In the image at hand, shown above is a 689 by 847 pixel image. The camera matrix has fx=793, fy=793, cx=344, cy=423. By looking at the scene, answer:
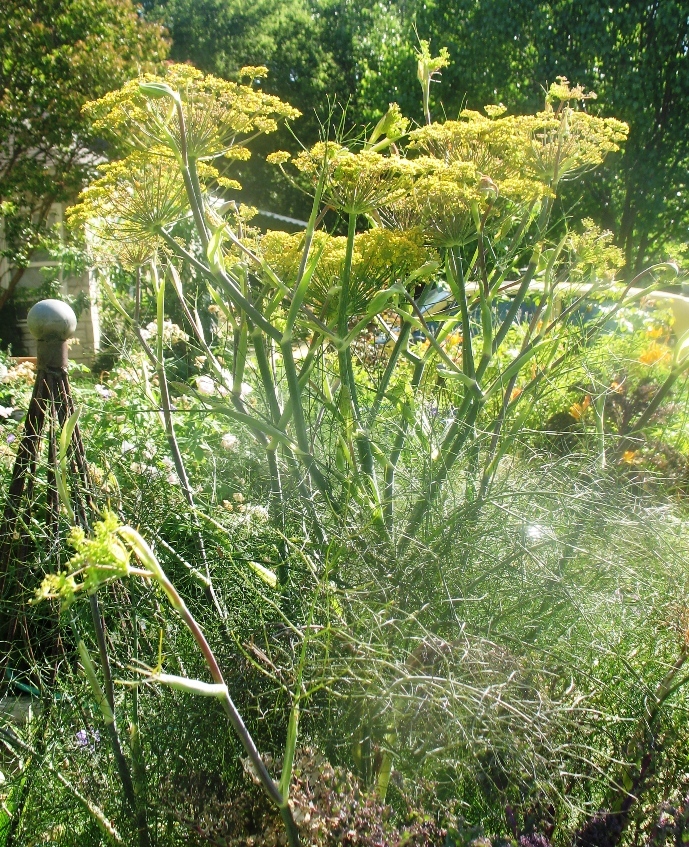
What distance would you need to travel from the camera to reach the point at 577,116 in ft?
6.06

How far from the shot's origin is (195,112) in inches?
64.6

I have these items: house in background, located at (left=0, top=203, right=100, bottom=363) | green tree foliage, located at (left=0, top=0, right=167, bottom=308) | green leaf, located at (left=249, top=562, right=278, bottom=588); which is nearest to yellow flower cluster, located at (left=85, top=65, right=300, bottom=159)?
green leaf, located at (left=249, top=562, right=278, bottom=588)

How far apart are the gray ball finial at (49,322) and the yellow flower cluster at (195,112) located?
589 millimetres

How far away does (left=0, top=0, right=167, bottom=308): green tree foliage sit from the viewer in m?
11.3

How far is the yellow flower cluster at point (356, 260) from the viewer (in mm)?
1611

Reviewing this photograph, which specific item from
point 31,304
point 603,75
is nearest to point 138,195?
point 31,304

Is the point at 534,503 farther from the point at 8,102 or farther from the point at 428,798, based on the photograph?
the point at 8,102

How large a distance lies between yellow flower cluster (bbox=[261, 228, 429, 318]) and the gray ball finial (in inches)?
26.6

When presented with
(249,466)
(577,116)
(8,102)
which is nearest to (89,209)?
(249,466)

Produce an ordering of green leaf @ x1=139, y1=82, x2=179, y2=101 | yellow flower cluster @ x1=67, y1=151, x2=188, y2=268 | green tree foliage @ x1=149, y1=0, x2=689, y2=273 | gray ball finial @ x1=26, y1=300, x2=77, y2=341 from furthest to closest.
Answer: green tree foliage @ x1=149, y1=0, x2=689, y2=273 → gray ball finial @ x1=26, y1=300, x2=77, y2=341 → yellow flower cluster @ x1=67, y1=151, x2=188, y2=268 → green leaf @ x1=139, y1=82, x2=179, y2=101

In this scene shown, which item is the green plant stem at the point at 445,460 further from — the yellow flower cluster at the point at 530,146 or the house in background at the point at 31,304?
the house in background at the point at 31,304

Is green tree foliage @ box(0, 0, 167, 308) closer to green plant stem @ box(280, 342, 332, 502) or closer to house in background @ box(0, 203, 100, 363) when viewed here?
house in background @ box(0, 203, 100, 363)

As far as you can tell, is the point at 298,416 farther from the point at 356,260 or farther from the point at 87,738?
the point at 87,738

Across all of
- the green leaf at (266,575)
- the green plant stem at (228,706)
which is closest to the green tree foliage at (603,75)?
the green leaf at (266,575)
